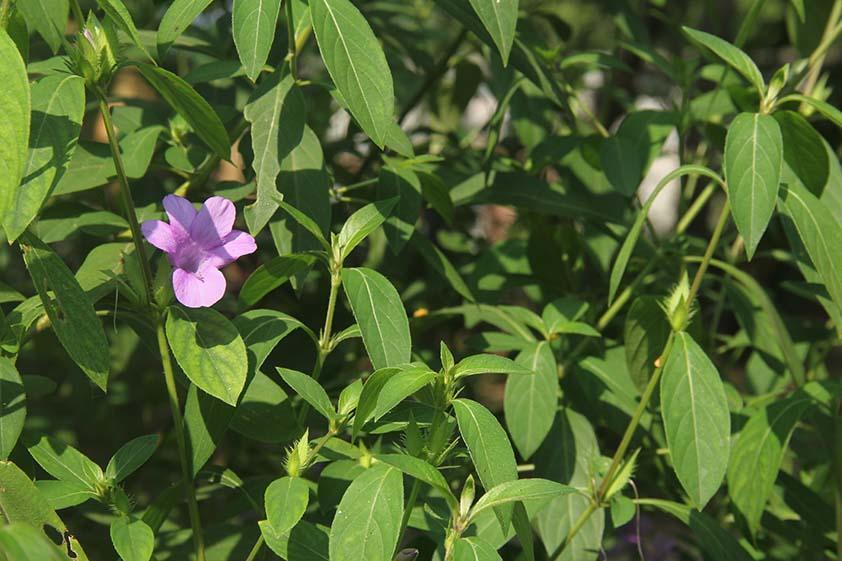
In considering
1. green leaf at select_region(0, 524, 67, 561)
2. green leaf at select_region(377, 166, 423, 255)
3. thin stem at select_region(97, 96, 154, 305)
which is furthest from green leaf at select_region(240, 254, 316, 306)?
green leaf at select_region(0, 524, 67, 561)

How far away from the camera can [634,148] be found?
4.90 feet

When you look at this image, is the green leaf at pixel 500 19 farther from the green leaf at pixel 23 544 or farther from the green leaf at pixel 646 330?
the green leaf at pixel 23 544

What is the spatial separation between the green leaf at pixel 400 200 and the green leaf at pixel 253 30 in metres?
0.34

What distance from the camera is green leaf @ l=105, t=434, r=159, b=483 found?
101 centimetres

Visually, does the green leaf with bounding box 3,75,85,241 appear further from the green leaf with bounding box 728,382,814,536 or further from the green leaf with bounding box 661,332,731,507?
the green leaf with bounding box 728,382,814,536

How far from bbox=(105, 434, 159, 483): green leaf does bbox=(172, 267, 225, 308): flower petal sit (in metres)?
0.18

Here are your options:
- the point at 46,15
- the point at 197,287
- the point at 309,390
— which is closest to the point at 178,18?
the point at 46,15

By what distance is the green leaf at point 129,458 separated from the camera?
1.01 metres

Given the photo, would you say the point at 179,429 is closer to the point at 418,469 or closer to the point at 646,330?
the point at 418,469

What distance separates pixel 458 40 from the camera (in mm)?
1742

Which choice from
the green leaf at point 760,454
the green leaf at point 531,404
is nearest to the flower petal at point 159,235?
the green leaf at point 531,404

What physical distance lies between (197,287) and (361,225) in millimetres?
210

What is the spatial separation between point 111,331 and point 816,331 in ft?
4.34

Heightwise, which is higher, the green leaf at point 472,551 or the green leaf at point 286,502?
the green leaf at point 286,502
